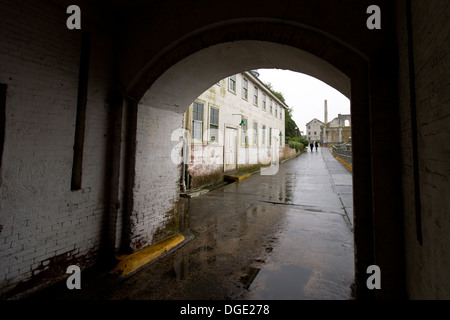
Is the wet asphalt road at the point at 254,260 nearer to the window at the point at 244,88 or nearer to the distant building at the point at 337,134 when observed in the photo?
the window at the point at 244,88

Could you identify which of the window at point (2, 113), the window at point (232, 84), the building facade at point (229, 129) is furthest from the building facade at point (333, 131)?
the window at point (2, 113)

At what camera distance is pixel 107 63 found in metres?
3.78

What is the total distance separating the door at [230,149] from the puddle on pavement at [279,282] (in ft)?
29.8

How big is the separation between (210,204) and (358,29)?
6.07 m

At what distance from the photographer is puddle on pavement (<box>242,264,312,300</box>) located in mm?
2796

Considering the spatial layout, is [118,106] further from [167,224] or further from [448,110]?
[448,110]

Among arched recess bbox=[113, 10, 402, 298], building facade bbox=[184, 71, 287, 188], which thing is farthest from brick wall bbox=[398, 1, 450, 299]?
building facade bbox=[184, 71, 287, 188]

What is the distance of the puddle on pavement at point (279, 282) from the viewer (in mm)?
2796

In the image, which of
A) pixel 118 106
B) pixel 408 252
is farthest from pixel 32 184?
pixel 408 252

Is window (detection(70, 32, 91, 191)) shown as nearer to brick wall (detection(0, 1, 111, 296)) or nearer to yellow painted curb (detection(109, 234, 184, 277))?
brick wall (detection(0, 1, 111, 296))

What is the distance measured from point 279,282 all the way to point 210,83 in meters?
3.98

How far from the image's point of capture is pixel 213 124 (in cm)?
1123

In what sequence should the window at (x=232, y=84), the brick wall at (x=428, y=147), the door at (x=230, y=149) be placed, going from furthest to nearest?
the window at (x=232, y=84) → the door at (x=230, y=149) → the brick wall at (x=428, y=147)

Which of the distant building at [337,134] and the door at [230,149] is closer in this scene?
the door at [230,149]
